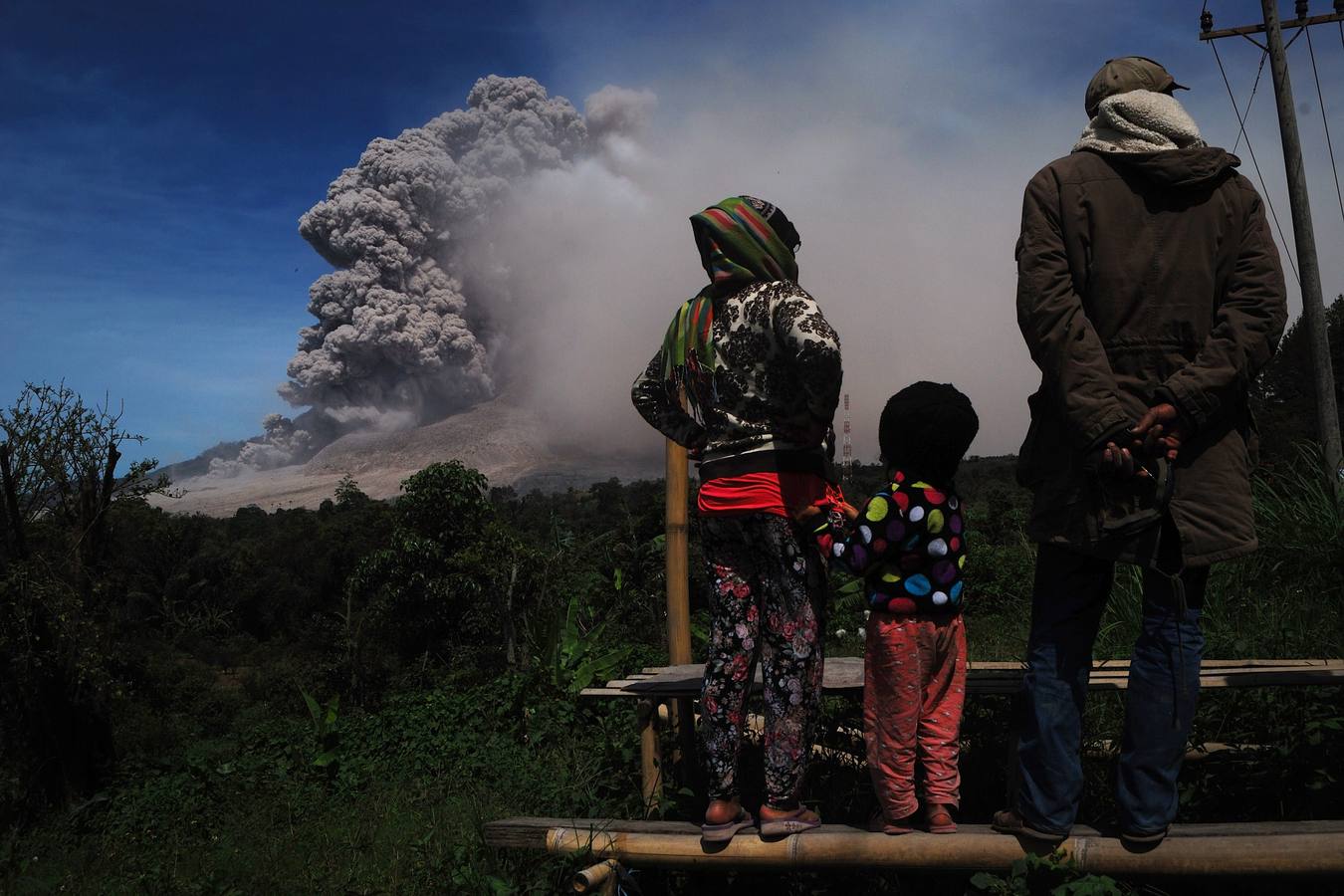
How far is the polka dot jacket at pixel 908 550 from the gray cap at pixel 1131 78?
1047 millimetres

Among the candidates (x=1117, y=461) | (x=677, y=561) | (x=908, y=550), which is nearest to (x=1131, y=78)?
(x=1117, y=461)

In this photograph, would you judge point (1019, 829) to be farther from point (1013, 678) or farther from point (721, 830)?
point (1013, 678)

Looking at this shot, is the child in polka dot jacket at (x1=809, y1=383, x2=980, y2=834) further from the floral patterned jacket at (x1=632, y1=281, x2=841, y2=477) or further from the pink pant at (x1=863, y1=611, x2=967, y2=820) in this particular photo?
the floral patterned jacket at (x1=632, y1=281, x2=841, y2=477)

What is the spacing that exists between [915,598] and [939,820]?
1.79 ft

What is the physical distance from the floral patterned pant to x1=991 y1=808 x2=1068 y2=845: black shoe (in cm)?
51

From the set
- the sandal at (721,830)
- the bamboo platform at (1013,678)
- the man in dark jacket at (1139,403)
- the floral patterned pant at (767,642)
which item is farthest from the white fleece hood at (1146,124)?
the sandal at (721,830)

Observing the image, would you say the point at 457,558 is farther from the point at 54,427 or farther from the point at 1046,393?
the point at 1046,393

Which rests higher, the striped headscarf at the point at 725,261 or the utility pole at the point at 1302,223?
the utility pole at the point at 1302,223

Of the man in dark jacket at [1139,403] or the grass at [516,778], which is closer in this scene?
the man in dark jacket at [1139,403]

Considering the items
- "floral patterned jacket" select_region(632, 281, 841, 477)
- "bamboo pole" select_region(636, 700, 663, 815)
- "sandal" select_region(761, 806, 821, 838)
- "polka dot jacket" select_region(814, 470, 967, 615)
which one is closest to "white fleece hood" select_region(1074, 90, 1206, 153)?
"floral patterned jacket" select_region(632, 281, 841, 477)

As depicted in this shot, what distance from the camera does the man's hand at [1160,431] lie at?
6.61ft

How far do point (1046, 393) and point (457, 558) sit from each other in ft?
49.9

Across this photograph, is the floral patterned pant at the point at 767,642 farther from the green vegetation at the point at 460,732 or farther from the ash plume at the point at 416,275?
the ash plume at the point at 416,275

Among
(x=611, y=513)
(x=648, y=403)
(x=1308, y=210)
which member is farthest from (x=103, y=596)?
(x=611, y=513)
